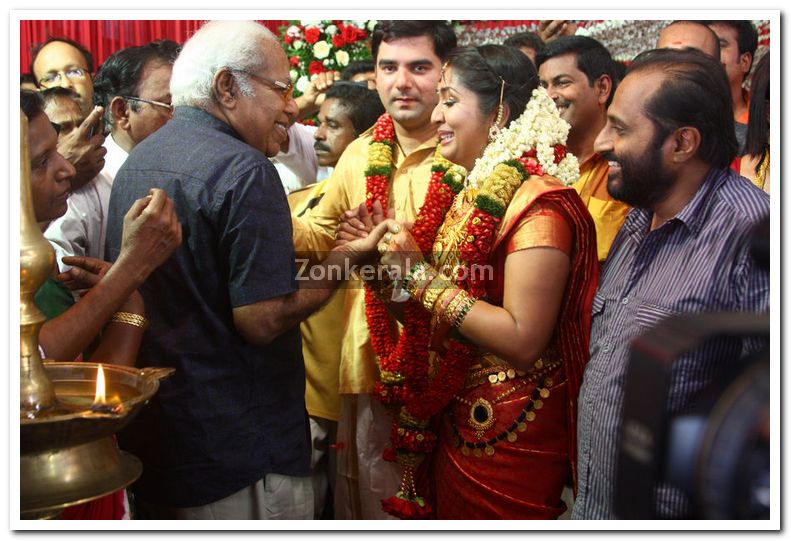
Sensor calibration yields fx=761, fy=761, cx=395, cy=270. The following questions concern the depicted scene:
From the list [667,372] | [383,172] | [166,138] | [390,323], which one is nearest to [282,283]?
[166,138]

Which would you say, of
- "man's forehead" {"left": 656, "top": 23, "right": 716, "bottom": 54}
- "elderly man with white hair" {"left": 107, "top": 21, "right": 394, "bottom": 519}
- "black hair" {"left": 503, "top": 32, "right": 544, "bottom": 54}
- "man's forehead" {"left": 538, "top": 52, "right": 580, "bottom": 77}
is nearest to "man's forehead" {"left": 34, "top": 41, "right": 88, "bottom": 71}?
"black hair" {"left": 503, "top": 32, "right": 544, "bottom": 54}

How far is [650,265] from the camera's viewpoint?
6.14 feet

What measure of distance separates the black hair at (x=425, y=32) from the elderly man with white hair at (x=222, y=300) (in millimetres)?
1030

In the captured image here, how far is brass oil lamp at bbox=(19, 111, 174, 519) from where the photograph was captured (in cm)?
123

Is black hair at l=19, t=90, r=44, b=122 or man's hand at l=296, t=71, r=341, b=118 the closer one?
black hair at l=19, t=90, r=44, b=122

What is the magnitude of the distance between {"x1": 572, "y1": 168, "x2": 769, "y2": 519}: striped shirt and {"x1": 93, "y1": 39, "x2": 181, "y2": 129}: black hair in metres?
1.87

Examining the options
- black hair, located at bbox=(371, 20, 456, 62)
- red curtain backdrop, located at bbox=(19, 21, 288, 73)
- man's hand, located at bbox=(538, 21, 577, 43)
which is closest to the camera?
black hair, located at bbox=(371, 20, 456, 62)

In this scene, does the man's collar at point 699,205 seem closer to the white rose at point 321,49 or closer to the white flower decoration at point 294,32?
the white rose at point 321,49

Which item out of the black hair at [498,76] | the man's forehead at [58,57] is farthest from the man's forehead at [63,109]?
the black hair at [498,76]

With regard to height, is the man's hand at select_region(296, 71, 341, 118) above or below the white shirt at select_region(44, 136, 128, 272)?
above

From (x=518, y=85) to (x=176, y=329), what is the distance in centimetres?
124

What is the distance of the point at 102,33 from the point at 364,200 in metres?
3.80

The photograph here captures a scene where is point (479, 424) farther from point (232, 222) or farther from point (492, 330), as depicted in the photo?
point (232, 222)

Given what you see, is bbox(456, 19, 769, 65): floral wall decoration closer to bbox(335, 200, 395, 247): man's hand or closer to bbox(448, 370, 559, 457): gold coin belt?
bbox(335, 200, 395, 247): man's hand
